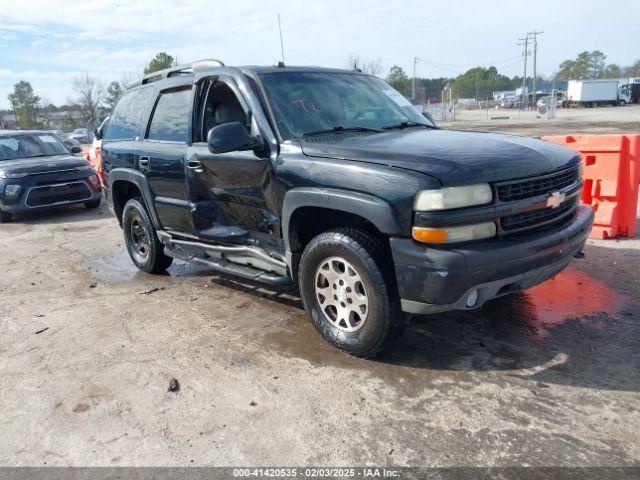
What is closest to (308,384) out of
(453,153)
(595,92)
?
(453,153)

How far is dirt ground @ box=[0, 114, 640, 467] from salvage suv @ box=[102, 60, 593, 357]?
424mm

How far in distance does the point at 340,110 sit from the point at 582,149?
3.61 metres

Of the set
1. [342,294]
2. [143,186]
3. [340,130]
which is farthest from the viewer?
[143,186]

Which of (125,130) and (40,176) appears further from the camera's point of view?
(40,176)

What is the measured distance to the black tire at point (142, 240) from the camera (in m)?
5.66

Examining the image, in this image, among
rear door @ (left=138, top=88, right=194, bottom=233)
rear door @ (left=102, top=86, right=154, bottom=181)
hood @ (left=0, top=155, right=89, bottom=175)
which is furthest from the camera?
hood @ (left=0, top=155, right=89, bottom=175)

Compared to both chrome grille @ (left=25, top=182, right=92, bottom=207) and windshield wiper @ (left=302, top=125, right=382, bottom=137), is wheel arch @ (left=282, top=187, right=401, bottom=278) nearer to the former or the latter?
windshield wiper @ (left=302, top=125, right=382, bottom=137)

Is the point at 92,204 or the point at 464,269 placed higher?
the point at 464,269

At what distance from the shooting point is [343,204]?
3260 millimetres

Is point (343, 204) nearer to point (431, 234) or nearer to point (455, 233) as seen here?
point (431, 234)

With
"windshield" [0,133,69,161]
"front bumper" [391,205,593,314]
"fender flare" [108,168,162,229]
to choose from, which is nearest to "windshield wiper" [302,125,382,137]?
"front bumper" [391,205,593,314]

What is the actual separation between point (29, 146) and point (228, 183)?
331 inches

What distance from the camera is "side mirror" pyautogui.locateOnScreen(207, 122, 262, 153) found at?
366cm

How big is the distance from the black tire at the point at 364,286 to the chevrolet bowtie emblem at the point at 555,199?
108 centimetres
